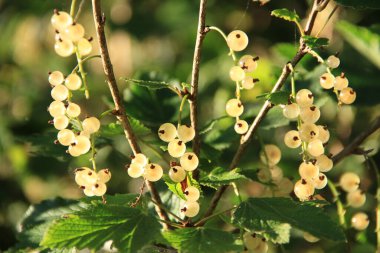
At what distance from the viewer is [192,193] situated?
3.28ft

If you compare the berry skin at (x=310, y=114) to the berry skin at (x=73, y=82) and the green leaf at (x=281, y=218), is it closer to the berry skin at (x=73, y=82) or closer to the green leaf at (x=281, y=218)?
the green leaf at (x=281, y=218)

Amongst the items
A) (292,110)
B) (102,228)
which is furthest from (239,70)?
(102,228)

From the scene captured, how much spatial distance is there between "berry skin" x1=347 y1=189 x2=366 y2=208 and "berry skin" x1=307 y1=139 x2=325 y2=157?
365mm

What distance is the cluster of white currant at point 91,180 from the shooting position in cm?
99

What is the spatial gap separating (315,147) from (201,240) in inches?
10.1

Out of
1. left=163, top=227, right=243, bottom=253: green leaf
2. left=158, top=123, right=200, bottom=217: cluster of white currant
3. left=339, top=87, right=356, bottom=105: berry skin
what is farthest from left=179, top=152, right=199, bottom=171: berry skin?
left=339, top=87, right=356, bottom=105: berry skin

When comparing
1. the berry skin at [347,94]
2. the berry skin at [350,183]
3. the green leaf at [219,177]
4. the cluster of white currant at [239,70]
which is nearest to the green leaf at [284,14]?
the cluster of white currant at [239,70]

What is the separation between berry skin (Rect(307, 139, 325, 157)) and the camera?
3.34ft

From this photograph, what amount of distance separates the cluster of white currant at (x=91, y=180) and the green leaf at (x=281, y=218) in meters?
0.23

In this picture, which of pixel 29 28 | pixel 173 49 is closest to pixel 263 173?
pixel 173 49

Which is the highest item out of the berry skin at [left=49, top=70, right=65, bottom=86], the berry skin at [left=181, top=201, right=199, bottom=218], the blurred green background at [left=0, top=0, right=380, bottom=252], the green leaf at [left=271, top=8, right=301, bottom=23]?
the green leaf at [left=271, top=8, right=301, bottom=23]

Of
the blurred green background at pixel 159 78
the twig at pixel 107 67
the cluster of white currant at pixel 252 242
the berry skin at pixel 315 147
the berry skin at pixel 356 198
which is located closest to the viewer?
the twig at pixel 107 67

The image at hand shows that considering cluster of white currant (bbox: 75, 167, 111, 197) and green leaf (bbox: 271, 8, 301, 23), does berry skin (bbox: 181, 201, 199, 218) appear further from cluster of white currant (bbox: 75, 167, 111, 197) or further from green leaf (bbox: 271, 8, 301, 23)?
green leaf (bbox: 271, 8, 301, 23)

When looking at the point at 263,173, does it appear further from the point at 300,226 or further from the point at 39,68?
the point at 39,68
